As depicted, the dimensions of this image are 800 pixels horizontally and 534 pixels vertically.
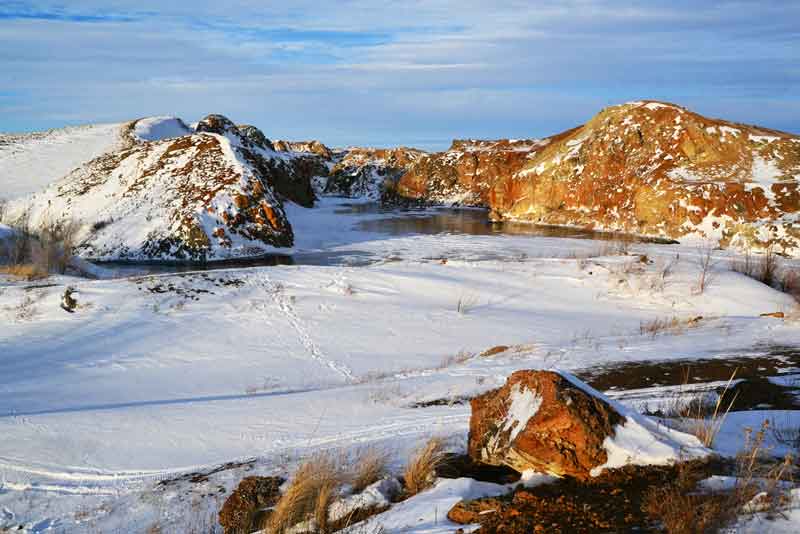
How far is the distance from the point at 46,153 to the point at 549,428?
3713 cm

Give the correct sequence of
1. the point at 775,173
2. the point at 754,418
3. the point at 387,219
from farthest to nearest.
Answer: the point at 387,219 → the point at 775,173 → the point at 754,418

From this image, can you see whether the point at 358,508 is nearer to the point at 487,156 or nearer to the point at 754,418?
the point at 754,418

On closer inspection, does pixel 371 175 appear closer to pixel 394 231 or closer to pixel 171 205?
pixel 394 231

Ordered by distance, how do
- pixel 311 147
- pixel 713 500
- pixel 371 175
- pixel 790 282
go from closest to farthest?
pixel 713 500, pixel 790 282, pixel 371 175, pixel 311 147

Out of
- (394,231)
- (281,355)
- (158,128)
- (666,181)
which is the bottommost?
(281,355)

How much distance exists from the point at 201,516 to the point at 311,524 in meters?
0.99

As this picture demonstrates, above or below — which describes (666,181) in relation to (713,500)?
above

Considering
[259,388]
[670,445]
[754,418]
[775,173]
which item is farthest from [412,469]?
[775,173]

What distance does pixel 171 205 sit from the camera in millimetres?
23859

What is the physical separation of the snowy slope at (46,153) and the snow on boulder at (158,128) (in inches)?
46.8

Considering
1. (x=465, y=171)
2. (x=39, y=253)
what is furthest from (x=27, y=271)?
(x=465, y=171)

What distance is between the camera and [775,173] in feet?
85.4

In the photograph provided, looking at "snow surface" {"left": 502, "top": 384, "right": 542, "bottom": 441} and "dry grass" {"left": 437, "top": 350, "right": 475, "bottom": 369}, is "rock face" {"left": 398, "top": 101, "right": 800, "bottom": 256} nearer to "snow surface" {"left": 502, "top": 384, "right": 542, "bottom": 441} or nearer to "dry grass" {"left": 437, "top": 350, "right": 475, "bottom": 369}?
"dry grass" {"left": 437, "top": 350, "right": 475, "bottom": 369}

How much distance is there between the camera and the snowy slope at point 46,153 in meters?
29.3
